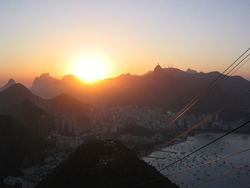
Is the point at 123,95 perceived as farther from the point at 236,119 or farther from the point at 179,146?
the point at 179,146

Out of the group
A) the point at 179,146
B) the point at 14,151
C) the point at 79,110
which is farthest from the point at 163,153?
the point at 79,110

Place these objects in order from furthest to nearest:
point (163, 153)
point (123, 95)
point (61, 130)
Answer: point (123, 95)
point (61, 130)
point (163, 153)

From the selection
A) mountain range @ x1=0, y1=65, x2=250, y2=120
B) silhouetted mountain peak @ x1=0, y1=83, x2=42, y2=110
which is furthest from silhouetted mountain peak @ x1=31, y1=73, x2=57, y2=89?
silhouetted mountain peak @ x1=0, y1=83, x2=42, y2=110

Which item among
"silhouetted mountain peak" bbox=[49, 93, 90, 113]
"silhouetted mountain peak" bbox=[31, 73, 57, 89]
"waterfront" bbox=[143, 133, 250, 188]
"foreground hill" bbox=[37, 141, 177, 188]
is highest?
"silhouetted mountain peak" bbox=[31, 73, 57, 89]

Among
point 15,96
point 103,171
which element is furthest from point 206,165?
point 15,96

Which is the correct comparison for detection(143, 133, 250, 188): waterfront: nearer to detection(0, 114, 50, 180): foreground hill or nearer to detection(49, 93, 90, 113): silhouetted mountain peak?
detection(0, 114, 50, 180): foreground hill

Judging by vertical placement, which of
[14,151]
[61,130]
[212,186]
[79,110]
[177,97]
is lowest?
[212,186]

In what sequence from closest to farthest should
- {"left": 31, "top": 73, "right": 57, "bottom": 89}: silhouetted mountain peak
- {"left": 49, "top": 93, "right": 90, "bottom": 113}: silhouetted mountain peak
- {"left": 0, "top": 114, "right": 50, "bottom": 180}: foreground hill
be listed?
1. {"left": 0, "top": 114, "right": 50, "bottom": 180}: foreground hill
2. {"left": 49, "top": 93, "right": 90, "bottom": 113}: silhouetted mountain peak
3. {"left": 31, "top": 73, "right": 57, "bottom": 89}: silhouetted mountain peak
